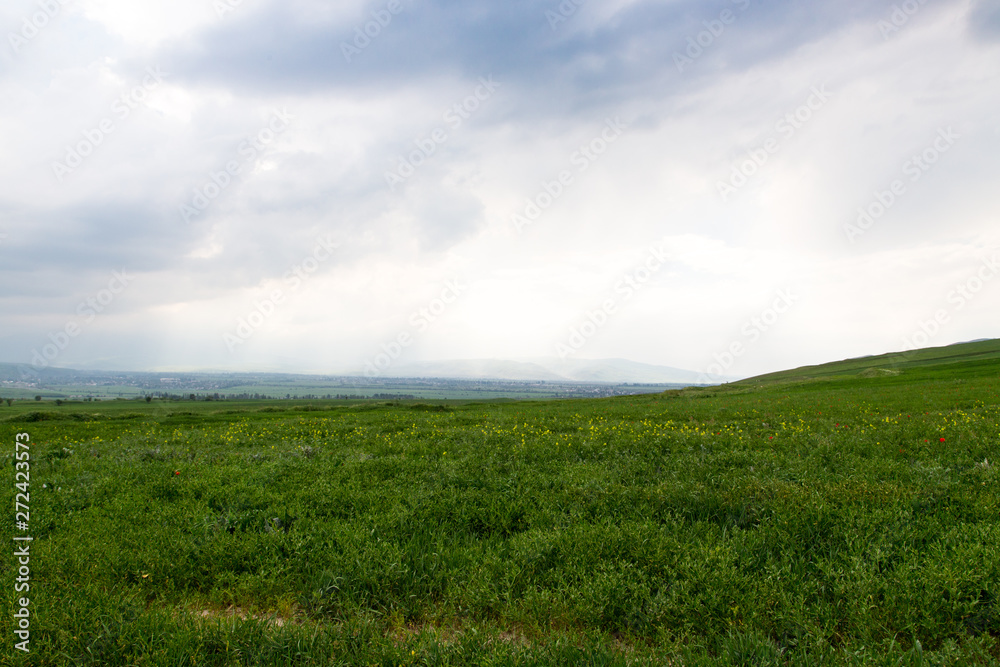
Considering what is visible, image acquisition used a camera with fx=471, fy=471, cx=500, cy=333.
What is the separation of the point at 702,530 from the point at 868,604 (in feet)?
6.81

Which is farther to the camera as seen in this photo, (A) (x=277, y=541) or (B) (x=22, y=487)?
(B) (x=22, y=487)

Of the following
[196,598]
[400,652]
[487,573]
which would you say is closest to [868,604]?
[487,573]

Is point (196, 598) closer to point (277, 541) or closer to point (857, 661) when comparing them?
point (277, 541)

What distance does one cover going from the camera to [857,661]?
420 cm

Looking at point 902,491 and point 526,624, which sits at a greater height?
point 902,491

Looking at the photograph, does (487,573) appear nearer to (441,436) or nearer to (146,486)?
(146,486)

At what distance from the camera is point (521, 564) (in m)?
6.05

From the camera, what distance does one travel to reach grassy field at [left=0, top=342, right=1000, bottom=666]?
4.59 metres

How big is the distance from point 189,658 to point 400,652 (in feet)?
6.49

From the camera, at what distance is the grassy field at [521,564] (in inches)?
181

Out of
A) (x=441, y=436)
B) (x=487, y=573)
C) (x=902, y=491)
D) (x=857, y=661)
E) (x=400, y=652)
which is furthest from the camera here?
(x=441, y=436)

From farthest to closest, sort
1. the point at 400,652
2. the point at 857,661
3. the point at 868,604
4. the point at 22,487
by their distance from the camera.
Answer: the point at 22,487 < the point at 868,604 < the point at 400,652 < the point at 857,661

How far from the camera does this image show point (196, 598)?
5574 mm

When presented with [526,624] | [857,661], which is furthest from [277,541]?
[857,661]
